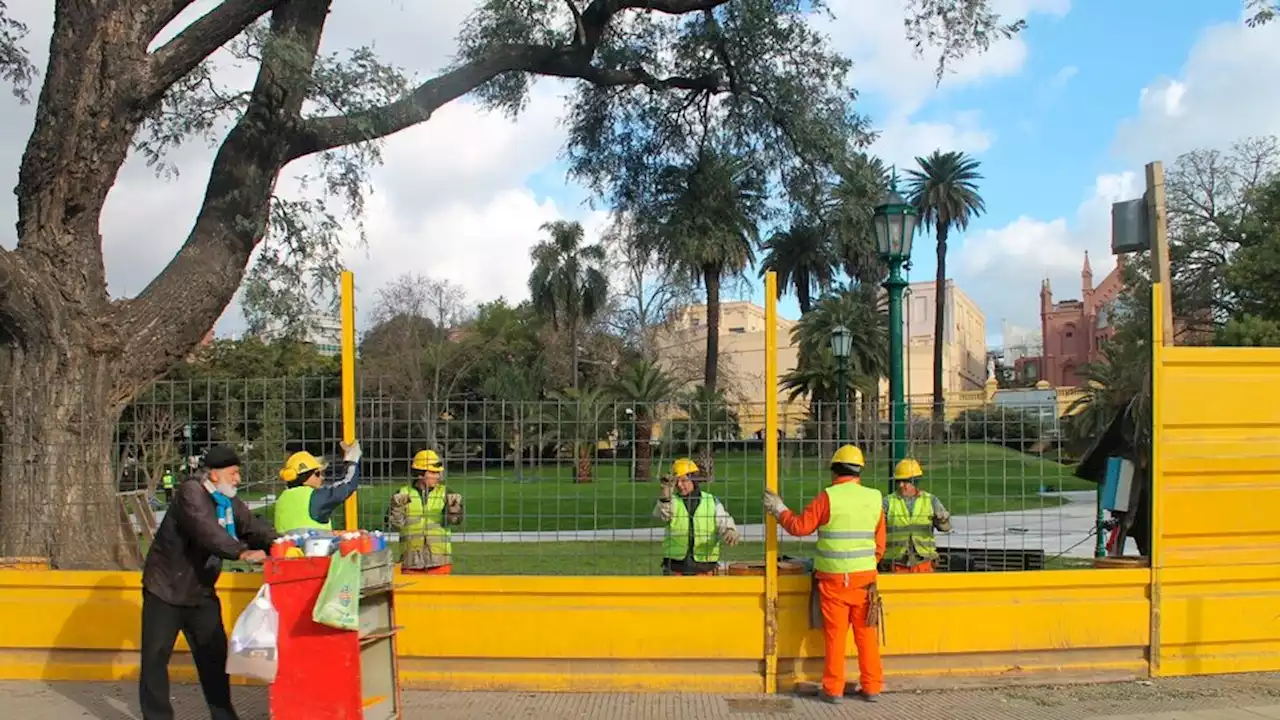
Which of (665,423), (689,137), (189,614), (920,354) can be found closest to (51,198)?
(189,614)

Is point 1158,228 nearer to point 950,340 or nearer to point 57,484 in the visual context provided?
point 57,484

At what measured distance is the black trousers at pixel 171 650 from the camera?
514 centimetres

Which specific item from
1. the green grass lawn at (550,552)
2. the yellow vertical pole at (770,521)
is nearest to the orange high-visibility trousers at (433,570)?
the green grass lawn at (550,552)

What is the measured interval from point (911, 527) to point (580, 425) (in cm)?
269

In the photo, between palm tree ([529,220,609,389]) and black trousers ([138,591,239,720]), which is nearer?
black trousers ([138,591,239,720])

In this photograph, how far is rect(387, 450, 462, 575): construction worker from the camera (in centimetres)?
687

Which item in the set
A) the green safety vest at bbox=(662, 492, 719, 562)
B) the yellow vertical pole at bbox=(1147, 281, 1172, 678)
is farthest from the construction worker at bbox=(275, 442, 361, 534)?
the yellow vertical pole at bbox=(1147, 281, 1172, 678)

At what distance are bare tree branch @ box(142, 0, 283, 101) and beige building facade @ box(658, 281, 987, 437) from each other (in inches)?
1066

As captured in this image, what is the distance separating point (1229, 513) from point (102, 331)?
28.5 ft

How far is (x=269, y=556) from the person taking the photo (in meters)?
5.04

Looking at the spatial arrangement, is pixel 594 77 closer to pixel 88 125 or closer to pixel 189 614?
pixel 88 125

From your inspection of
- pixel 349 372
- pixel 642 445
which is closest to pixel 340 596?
pixel 349 372

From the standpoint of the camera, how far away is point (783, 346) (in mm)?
62594

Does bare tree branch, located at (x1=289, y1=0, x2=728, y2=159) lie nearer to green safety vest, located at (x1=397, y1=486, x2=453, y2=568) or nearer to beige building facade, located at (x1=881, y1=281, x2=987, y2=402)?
green safety vest, located at (x1=397, y1=486, x2=453, y2=568)
